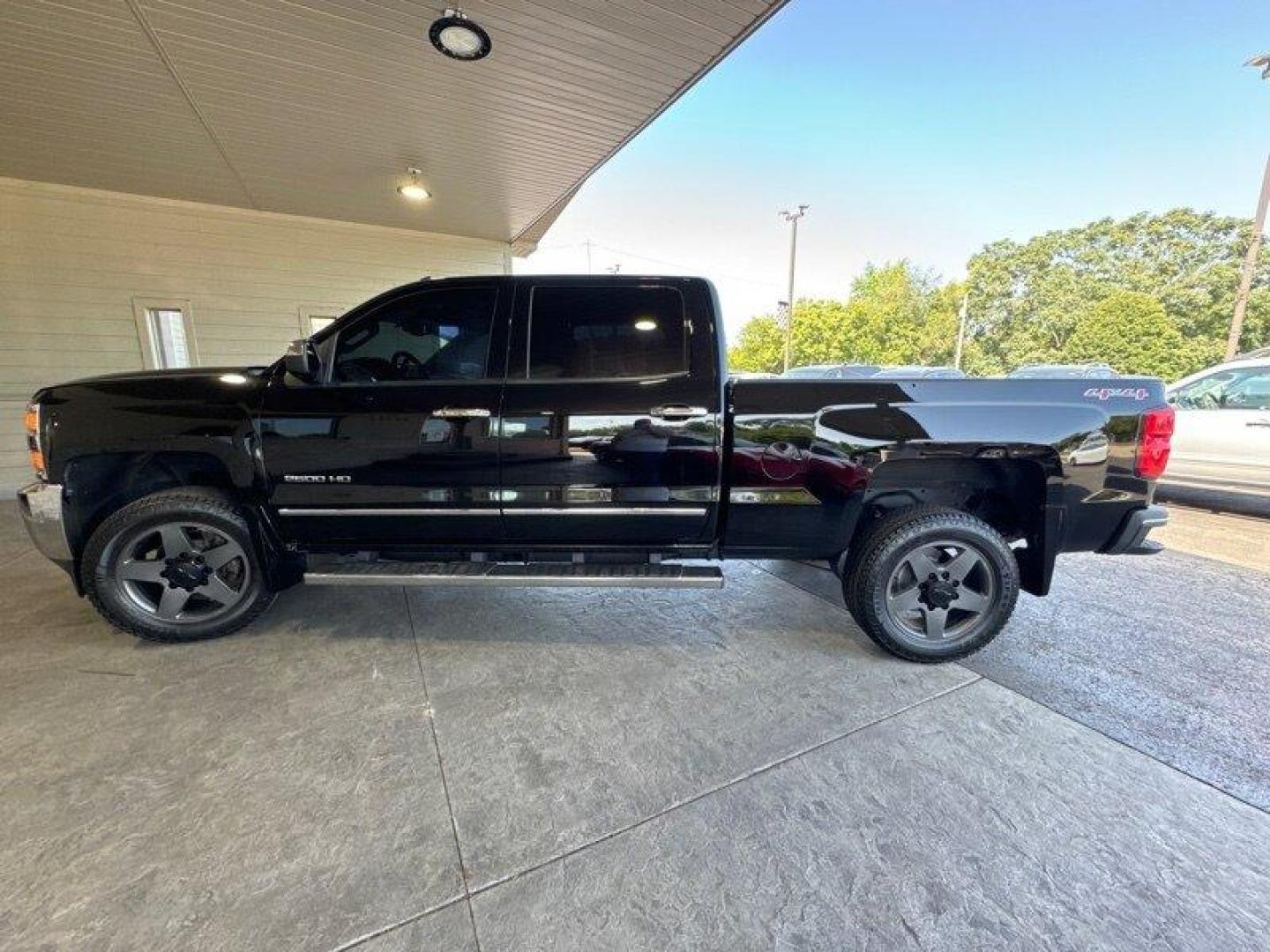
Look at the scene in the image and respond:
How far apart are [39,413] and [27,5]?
280cm

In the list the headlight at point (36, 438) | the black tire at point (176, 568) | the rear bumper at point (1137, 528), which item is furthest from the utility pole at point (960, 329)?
the headlight at point (36, 438)

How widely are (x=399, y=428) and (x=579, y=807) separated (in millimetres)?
1960

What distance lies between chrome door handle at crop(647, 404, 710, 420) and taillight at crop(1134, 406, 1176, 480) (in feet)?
6.88

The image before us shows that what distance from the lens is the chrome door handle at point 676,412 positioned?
265cm

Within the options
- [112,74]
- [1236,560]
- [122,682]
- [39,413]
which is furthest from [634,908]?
[112,74]

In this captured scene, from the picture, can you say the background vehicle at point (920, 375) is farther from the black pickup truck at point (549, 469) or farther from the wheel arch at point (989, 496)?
the wheel arch at point (989, 496)

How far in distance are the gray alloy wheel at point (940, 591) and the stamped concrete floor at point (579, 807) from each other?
0.21 metres

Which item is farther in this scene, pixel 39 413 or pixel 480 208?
pixel 480 208

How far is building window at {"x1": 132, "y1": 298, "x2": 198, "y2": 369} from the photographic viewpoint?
6.58 meters

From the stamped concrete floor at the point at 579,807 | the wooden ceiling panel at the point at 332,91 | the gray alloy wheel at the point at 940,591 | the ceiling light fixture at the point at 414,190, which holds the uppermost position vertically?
the wooden ceiling panel at the point at 332,91

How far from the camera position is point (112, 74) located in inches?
156

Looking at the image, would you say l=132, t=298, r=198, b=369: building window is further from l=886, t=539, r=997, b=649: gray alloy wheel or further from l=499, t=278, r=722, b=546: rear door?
l=886, t=539, r=997, b=649: gray alloy wheel

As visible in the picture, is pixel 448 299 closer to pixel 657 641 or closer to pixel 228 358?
pixel 657 641

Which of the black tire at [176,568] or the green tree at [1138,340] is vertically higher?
the green tree at [1138,340]
